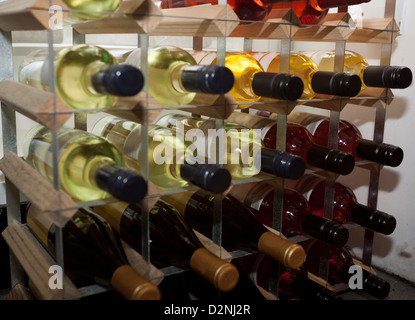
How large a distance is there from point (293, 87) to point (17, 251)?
67 cm

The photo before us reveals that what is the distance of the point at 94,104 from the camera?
2.58ft

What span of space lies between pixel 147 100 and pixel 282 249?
1.28 feet

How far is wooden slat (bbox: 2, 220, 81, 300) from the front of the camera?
806mm

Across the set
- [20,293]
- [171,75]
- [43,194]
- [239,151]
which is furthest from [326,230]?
[20,293]

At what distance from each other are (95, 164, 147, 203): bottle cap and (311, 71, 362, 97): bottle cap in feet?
1.51

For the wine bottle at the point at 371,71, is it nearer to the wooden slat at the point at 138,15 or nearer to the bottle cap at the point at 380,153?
the bottle cap at the point at 380,153

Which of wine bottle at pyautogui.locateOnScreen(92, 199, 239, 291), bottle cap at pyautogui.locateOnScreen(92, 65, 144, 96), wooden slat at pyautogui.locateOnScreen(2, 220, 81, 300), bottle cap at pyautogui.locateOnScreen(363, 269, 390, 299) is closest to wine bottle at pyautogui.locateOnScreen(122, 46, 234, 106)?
bottle cap at pyautogui.locateOnScreen(92, 65, 144, 96)

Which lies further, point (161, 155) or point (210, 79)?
point (161, 155)

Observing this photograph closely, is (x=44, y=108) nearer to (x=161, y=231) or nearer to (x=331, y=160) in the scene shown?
(x=161, y=231)

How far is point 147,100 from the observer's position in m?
0.78

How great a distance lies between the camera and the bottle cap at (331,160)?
3.22 ft

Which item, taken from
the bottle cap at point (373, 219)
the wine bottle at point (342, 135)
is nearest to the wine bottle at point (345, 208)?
the bottle cap at point (373, 219)

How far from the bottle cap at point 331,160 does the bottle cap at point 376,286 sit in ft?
0.99

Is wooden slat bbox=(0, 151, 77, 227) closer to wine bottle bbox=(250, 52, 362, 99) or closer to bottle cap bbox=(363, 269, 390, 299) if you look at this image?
wine bottle bbox=(250, 52, 362, 99)
